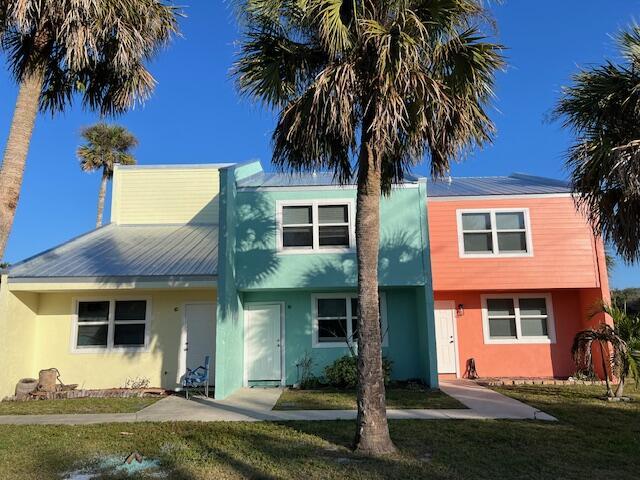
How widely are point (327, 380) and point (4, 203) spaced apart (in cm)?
924

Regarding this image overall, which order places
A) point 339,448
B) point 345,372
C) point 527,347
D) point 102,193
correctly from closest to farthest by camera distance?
point 339,448
point 345,372
point 527,347
point 102,193

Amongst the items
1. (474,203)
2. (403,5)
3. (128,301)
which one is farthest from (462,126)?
(128,301)

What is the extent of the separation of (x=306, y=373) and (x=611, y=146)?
9.41 m

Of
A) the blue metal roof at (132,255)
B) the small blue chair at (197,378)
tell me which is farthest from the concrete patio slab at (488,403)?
the blue metal roof at (132,255)

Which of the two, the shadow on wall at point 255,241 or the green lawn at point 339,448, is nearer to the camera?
the green lawn at point 339,448

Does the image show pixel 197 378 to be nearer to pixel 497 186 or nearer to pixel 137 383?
pixel 137 383

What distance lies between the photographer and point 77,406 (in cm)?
1121

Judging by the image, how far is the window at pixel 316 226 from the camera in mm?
13625

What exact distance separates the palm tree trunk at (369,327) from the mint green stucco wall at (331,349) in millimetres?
6893

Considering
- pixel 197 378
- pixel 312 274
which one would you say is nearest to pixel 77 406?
pixel 197 378

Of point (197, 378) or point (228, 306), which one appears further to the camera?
point (197, 378)

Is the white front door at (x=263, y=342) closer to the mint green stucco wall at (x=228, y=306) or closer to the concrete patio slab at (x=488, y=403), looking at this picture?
the mint green stucco wall at (x=228, y=306)

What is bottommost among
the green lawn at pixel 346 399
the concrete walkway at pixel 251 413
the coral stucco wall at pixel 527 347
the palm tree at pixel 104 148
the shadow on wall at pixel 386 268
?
the concrete walkway at pixel 251 413

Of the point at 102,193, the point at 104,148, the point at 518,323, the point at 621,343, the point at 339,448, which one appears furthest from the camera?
the point at 102,193
